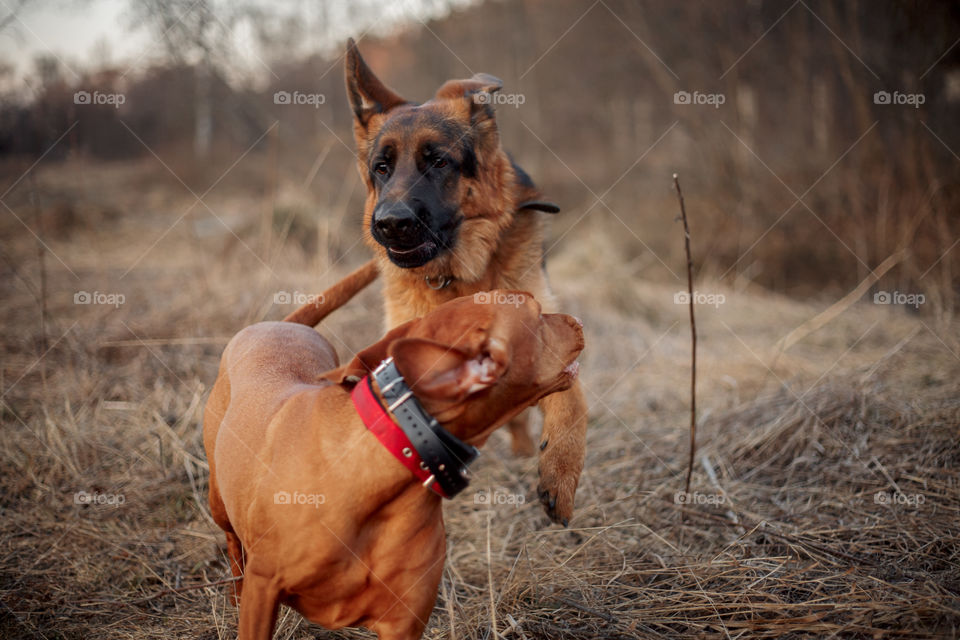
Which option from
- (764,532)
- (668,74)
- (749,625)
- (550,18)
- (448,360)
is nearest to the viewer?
(448,360)

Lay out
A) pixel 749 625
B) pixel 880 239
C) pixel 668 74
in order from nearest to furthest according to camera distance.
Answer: pixel 749 625, pixel 880 239, pixel 668 74

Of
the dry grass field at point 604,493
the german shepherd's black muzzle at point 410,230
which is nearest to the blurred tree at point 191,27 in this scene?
the dry grass field at point 604,493

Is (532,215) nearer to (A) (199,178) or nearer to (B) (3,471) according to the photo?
(B) (3,471)

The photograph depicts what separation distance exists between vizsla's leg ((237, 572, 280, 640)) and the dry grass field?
592 mm

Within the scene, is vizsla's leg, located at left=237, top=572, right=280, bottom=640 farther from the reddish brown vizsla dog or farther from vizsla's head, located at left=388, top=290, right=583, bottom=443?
vizsla's head, located at left=388, top=290, right=583, bottom=443

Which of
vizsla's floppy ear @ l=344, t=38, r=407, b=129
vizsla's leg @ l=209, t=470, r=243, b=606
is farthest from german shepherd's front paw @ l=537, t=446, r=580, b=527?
vizsla's floppy ear @ l=344, t=38, r=407, b=129

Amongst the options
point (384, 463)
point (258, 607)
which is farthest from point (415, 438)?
point (258, 607)

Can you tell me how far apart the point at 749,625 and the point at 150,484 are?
11.8 feet

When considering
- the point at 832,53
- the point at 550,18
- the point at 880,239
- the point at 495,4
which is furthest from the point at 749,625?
the point at 550,18

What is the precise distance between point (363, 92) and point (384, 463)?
123 inches

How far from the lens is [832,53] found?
11305 millimetres

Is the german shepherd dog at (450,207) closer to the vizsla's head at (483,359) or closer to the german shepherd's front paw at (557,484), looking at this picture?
the german shepherd's front paw at (557,484)

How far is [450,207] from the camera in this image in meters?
3.88

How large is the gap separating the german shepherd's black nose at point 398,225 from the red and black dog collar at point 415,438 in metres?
1.41
